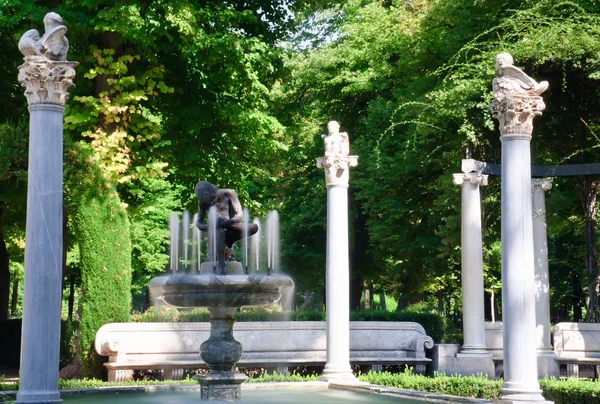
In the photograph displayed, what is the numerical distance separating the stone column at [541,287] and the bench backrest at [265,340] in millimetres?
3240

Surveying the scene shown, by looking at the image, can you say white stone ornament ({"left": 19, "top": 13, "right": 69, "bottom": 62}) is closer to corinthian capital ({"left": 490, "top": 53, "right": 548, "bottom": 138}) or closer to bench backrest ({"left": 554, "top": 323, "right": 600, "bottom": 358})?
corinthian capital ({"left": 490, "top": 53, "right": 548, "bottom": 138})

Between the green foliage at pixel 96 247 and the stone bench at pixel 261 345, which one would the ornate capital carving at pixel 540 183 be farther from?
the green foliage at pixel 96 247

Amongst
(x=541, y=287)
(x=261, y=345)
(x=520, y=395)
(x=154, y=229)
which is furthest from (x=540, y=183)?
(x=154, y=229)

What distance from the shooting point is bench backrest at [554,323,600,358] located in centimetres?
2569

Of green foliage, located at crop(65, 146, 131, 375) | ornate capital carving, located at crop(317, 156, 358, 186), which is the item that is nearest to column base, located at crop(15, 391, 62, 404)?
green foliage, located at crop(65, 146, 131, 375)

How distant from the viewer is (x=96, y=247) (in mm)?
22000

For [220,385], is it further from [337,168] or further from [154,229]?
[154,229]

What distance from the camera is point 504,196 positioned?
51.1 feet

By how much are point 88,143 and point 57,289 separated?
32.0ft

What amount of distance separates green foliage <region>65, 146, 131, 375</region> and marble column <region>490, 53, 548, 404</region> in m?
10.5

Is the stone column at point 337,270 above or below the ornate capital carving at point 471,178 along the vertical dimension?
below

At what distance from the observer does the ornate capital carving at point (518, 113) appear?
15461 mm

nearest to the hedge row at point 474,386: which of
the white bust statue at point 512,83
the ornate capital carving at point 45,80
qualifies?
the white bust statue at point 512,83

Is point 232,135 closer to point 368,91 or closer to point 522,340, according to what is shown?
point 368,91
